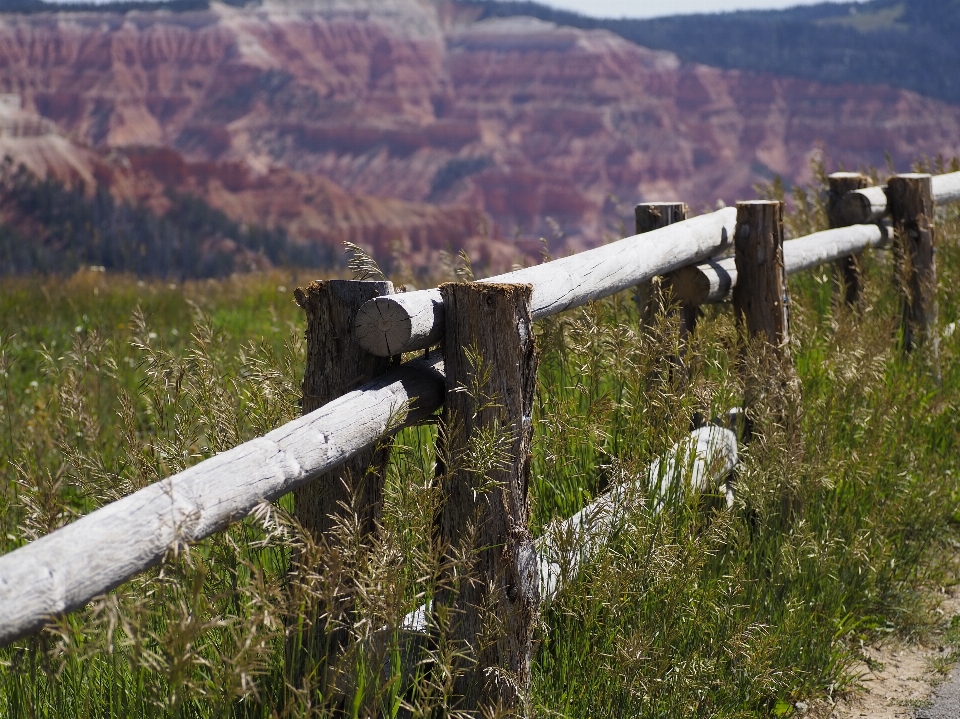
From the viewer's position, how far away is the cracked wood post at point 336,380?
2023 mm

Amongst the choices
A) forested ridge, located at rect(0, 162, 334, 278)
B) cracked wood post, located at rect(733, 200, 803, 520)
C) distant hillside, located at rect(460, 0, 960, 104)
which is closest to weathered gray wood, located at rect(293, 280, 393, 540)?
cracked wood post, located at rect(733, 200, 803, 520)

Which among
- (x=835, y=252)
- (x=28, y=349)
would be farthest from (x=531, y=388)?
(x=28, y=349)

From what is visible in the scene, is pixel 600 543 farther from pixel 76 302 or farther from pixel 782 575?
pixel 76 302

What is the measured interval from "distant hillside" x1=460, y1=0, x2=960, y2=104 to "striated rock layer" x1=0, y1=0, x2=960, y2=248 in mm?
3647

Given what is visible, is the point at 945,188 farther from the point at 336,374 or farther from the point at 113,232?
the point at 113,232

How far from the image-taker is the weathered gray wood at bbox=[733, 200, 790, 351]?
3.71m

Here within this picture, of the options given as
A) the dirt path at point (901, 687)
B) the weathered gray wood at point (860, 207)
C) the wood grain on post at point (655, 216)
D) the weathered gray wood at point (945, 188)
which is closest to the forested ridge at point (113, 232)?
the weathered gray wood at point (945, 188)

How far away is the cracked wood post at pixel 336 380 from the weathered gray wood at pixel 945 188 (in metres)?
4.70

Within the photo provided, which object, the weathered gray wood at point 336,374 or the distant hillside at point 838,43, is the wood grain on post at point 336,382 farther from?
the distant hillside at point 838,43

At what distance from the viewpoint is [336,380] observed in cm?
206

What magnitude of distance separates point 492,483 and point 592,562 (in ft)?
1.38

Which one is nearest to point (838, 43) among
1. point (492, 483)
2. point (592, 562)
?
point (592, 562)

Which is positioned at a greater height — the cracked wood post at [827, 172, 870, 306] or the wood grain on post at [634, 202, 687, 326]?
the wood grain on post at [634, 202, 687, 326]

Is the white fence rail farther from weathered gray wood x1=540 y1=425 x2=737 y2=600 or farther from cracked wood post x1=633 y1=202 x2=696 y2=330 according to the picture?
cracked wood post x1=633 y1=202 x2=696 y2=330
